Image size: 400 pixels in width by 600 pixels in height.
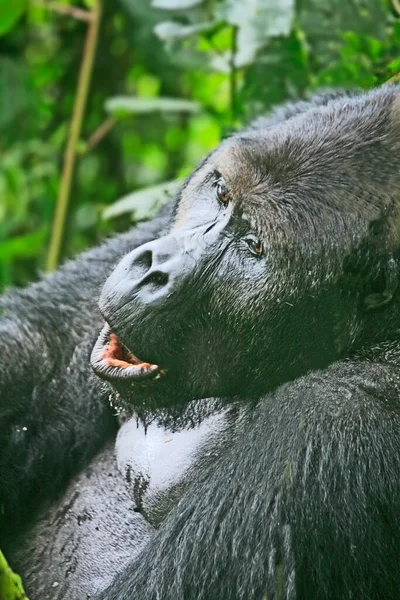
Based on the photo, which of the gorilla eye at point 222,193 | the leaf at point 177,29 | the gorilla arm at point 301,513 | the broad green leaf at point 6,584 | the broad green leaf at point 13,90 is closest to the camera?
the broad green leaf at point 6,584

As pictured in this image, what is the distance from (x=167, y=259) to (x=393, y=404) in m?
0.74

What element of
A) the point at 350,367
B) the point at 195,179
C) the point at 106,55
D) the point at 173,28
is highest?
the point at 106,55

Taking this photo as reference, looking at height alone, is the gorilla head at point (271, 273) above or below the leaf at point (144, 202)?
below

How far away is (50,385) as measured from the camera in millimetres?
3332

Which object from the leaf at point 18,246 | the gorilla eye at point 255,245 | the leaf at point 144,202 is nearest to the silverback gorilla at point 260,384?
the gorilla eye at point 255,245

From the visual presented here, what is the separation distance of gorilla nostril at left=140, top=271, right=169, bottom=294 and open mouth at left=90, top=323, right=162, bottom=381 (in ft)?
0.77

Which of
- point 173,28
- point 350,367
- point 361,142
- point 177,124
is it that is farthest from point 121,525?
point 177,124

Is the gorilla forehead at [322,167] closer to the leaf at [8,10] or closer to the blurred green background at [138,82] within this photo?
the blurred green background at [138,82]

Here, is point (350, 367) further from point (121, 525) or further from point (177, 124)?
point (177, 124)

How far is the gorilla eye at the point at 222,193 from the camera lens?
9.18 feet

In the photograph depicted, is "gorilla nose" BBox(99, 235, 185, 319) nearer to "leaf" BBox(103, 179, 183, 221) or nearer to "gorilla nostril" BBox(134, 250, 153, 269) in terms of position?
"gorilla nostril" BBox(134, 250, 153, 269)

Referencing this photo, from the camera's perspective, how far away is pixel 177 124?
731 centimetres

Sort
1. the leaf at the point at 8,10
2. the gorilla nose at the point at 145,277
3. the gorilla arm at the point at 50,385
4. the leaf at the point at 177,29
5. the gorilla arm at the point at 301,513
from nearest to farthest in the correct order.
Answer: the gorilla arm at the point at 301,513
the gorilla nose at the point at 145,277
the gorilla arm at the point at 50,385
the leaf at the point at 177,29
the leaf at the point at 8,10

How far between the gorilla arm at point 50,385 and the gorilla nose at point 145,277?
0.58 m
